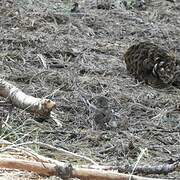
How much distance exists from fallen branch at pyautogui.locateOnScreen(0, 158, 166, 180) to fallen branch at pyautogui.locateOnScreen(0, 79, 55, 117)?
2.38ft

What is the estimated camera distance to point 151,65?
4355 millimetres

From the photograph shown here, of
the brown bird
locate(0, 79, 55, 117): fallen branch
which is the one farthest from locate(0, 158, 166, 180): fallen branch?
the brown bird

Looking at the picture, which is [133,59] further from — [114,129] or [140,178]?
[140,178]

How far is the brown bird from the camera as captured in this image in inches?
169

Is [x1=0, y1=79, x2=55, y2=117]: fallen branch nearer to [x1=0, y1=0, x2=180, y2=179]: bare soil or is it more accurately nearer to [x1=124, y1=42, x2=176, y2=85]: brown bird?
[x1=0, y1=0, x2=180, y2=179]: bare soil

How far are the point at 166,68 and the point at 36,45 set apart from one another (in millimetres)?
1321

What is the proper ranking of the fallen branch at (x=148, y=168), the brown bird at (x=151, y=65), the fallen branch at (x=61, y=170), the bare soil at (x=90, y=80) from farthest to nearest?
the brown bird at (x=151, y=65) < the bare soil at (x=90, y=80) < the fallen branch at (x=148, y=168) < the fallen branch at (x=61, y=170)

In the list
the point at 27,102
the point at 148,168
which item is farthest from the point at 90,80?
the point at 148,168

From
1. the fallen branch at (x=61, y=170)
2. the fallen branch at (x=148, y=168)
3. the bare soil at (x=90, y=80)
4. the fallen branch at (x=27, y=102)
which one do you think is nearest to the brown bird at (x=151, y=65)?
the bare soil at (x=90, y=80)

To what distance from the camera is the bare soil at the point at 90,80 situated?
9.82ft

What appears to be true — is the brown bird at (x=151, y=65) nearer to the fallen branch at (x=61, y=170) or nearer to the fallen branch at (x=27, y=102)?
the fallen branch at (x=27, y=102)

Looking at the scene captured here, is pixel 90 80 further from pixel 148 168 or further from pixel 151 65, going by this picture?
pixel 148 168

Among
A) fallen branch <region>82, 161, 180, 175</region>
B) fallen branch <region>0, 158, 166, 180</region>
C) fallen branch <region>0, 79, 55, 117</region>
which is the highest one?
fallen branch <region>0, 158, 166, 180</region>

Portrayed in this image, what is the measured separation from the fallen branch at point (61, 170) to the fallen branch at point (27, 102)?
73cm
